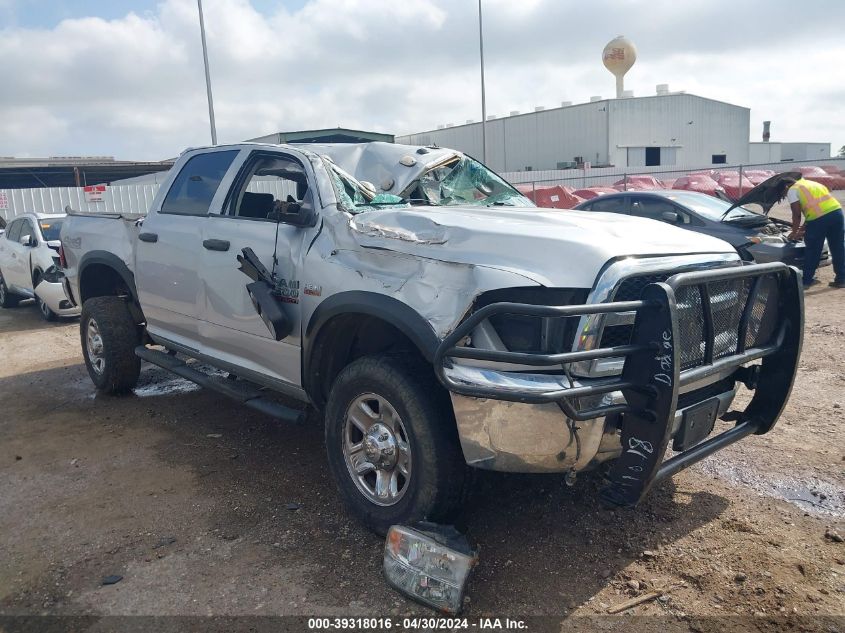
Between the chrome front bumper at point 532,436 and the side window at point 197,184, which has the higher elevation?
the side window at point 197,184

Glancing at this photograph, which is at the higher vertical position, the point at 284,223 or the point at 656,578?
the point at 284,223

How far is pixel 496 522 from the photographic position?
358cm

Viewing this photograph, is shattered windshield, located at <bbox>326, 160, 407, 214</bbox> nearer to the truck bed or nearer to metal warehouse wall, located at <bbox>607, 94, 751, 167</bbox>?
the truck bed

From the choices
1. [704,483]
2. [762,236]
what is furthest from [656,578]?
[762,236]

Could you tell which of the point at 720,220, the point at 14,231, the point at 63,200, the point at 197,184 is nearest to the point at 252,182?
the point at 197,184

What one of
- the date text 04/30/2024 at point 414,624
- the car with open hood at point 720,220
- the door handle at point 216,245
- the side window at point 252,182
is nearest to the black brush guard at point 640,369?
the date text 04/30/2024 at point 414,624

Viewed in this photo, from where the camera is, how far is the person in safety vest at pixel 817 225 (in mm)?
9547

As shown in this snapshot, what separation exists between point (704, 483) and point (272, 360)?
2.63 metres

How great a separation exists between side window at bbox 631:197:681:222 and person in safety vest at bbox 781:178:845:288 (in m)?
1.78

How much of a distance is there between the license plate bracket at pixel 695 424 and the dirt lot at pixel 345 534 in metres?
0.59

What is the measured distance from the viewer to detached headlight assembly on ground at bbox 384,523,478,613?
279 centimetres

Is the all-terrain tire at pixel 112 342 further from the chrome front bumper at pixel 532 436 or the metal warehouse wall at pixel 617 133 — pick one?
the metal warehouse wall at pixel 617 133

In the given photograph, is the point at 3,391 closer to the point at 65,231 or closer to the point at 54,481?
the point at 65,231

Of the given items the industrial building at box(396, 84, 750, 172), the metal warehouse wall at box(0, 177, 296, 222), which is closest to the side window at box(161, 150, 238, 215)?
the metal warehouse wall at box(0, 177, 296, 222)
